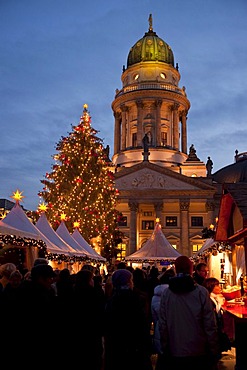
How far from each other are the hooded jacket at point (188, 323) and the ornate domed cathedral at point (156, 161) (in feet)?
154

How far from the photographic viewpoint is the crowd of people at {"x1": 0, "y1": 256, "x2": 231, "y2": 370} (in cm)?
428

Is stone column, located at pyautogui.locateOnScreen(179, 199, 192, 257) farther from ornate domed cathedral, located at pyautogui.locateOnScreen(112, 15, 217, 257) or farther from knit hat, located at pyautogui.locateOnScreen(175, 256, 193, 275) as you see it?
knit hat, located at pyautogui.locateOnScreen(175, 256, 193, 275)

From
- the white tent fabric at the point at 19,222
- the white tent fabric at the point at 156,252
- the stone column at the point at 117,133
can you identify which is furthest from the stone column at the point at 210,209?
the white tent fabric at the point at 19,222

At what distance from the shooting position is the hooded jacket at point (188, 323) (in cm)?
458

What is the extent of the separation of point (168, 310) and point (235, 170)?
69.7 metres

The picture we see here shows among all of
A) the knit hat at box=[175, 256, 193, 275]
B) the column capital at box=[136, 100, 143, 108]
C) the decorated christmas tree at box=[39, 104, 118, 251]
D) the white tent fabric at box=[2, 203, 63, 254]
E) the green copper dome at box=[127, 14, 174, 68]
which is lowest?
the knit hat at box=[175, 256, 193, 275]

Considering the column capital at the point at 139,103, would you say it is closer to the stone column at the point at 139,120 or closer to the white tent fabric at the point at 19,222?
the stone column at the point at 139,120

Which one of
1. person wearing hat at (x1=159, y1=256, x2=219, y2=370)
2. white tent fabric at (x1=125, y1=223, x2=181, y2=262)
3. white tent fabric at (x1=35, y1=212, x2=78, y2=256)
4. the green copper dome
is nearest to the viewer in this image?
person wearing hat at (x1=159, y1=256, x2=219, y2=370)

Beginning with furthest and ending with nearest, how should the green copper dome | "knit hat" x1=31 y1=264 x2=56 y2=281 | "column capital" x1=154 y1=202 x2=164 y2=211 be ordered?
the green copper dome < "column capital" x1=154 y1=202 x2=164 y2=211 < "knit hat" x1=31 y1=264 x2=56 y2=281

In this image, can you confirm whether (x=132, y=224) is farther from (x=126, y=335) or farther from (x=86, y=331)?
(x=126, y=335)

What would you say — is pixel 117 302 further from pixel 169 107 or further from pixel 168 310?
pixel 169 107

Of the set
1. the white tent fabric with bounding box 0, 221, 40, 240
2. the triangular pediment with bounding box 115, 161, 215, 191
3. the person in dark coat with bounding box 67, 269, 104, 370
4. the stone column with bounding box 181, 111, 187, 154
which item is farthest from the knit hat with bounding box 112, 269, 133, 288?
the stone column with bounding box 181, 111, 187, 154

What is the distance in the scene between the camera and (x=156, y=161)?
66000 mm

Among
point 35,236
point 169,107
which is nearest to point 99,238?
point 35,236
